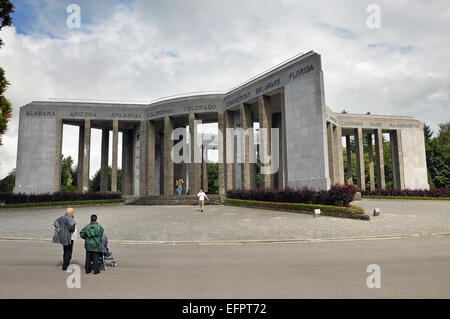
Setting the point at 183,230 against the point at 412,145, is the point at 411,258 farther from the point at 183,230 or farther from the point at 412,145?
the point at 412,145

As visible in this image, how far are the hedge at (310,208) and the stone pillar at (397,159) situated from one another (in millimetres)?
25249

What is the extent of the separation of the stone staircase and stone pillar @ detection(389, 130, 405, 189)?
985 inches

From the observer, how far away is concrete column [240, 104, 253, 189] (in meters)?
31.1

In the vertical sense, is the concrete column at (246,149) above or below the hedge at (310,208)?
above

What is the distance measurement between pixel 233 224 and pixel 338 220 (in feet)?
17.5

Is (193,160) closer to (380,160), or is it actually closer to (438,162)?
(380,160)

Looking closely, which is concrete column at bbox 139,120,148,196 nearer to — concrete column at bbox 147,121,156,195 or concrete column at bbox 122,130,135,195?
concrete column at bbox 147,121,156,195

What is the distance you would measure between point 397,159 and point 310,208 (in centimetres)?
2776

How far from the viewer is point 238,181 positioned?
106ft

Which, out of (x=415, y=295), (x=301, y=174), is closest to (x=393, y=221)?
(x=301, y=174)

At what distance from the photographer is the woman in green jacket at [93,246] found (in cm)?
743

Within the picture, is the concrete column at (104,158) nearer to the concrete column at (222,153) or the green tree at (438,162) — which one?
the concrete column at (222,153)

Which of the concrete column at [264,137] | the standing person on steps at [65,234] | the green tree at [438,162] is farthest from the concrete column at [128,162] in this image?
the green tree at [438,162]

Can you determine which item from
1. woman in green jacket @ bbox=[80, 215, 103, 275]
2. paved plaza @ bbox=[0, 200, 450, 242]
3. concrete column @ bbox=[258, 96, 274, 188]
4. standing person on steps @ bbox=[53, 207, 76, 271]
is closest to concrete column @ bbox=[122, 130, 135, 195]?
concrete column @ bbox=[258, 96, 274, 188]
